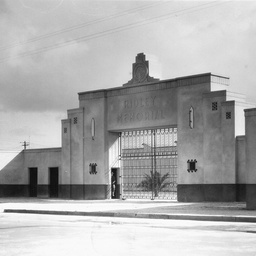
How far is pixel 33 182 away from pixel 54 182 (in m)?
2.72

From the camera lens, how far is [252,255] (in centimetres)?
996

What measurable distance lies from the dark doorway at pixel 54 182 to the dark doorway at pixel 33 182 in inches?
88.7

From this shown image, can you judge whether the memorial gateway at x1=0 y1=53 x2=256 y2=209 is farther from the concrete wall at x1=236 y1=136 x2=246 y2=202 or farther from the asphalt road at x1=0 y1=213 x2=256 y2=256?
the asphalt road at x1=0 y1=213 x2=256 y2=256

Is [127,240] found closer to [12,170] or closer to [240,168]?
[240,168]

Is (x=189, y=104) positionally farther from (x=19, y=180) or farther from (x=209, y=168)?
(x=19, y=180)

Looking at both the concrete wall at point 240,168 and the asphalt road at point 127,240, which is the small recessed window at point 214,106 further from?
the asphalt road at point 127,240

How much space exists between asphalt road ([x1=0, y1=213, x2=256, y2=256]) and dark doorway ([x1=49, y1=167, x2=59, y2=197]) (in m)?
22.1

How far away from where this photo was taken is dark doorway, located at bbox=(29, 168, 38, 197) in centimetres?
4056

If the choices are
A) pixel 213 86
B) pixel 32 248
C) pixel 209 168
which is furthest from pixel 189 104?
pixel 32 248

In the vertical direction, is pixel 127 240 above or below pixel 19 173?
below

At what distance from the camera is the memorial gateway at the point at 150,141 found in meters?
28.9

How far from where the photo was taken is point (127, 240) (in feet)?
40.3

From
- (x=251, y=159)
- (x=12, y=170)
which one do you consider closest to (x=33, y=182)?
(x=12, y=170)

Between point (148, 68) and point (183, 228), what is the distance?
60.1 ft
